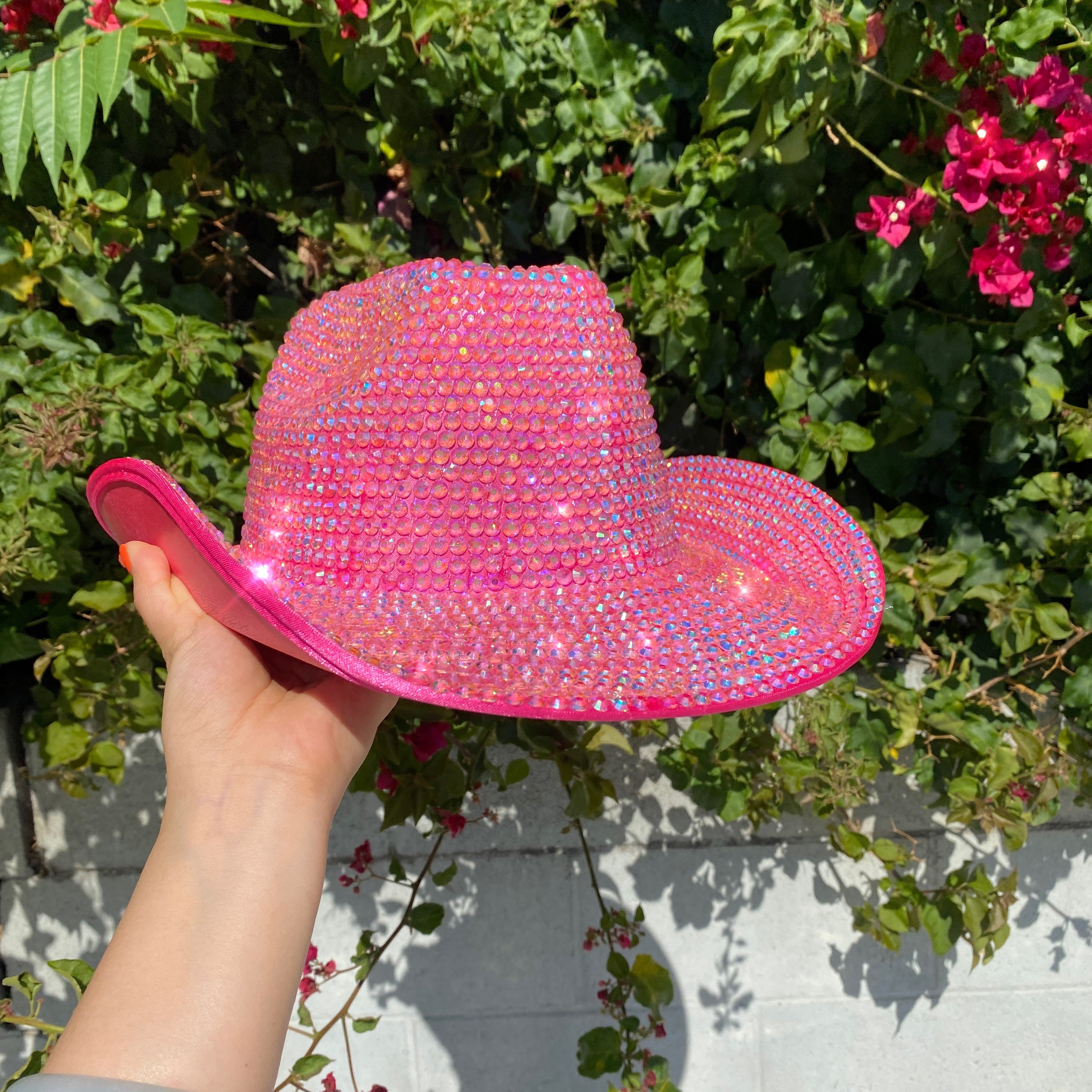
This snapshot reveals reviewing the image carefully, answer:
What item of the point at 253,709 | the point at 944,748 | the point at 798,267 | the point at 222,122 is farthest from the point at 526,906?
the point at 222,122

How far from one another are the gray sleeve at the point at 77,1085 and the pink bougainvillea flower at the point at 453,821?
90 centimetres

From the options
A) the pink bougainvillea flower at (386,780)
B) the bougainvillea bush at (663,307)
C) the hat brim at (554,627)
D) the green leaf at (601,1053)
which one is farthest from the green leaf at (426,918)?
the hat brim at (554,627)

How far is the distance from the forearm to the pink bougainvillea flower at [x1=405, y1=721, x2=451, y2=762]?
0.58m

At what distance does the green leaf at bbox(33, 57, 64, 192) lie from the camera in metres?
0.98

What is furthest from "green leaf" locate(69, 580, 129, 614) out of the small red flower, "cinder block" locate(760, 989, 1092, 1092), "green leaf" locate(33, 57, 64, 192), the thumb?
"cinder block" locate(760, 989, 1092, 1092)

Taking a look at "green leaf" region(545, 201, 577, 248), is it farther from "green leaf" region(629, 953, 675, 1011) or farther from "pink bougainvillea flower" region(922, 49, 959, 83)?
"green leaf" region(629, 953, 675, 1011)

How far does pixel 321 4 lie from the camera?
1.18 metres

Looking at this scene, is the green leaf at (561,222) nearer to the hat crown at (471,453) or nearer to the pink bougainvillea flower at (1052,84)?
the hat crown at (471,453)

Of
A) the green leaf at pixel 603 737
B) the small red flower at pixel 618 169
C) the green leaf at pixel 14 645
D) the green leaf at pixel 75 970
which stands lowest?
the green leaf at pixel 75 970

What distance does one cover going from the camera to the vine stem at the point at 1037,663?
1.45m

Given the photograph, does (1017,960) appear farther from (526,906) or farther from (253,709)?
(253,709)

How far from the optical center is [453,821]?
1.53m

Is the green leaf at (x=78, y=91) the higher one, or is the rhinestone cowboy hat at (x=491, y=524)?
the green leaf at (x=78, y=91)

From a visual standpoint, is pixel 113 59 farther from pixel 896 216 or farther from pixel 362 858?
pixel 362 858
